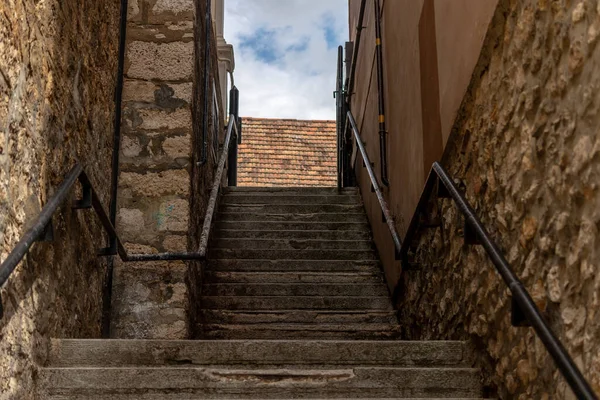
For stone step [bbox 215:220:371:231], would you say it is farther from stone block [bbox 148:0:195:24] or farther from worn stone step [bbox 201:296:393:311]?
stone block [bbox 148:0:195:24]

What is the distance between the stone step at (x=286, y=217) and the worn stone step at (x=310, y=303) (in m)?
1.51

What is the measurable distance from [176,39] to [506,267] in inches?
122

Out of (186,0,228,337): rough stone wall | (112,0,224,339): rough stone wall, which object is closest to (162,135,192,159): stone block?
(112,0,224,339): rough stone wall

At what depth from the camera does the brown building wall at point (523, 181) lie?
1.81m

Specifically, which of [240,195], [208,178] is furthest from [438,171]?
[240,195]

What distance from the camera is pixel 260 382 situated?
2.61m

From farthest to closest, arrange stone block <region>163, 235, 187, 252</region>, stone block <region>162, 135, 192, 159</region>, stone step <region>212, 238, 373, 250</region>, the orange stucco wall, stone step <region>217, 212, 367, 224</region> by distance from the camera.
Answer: stone step <region>217, 212, 367, 224</region> < stone step <region>212, 238, 373, 250</region> < stone block <region>162, 135, 192, 159</region> < stone block <region>163, 235, 187, 252</region> < the orange stucco wall

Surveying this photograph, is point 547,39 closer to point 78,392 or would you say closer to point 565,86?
point 565,86

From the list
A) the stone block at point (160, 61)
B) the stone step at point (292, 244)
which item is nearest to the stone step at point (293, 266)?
the stone step at point (292, 244)

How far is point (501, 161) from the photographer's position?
8.24 ft

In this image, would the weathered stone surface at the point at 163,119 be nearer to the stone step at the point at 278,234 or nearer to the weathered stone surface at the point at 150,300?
the weathered stone surface at the point at 150,300

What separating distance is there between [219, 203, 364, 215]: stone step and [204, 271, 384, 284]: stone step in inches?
50.2

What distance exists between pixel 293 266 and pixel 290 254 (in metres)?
0.23

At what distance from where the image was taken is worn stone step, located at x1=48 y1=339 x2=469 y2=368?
2.81 metres
